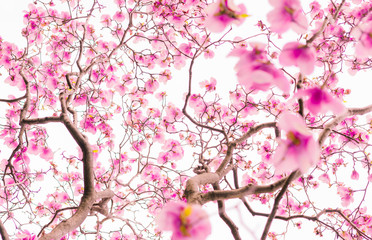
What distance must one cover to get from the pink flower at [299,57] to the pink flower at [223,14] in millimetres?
188

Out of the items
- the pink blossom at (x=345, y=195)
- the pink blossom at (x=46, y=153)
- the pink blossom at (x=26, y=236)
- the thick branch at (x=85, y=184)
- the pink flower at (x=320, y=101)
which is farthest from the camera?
the pink blossom at (x=46, y=153)

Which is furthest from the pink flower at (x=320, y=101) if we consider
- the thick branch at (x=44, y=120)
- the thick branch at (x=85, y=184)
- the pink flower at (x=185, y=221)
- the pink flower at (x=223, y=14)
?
the thick branch at (x=44, y=120)

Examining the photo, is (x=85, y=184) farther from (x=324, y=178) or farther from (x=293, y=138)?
(x=324, y=178)

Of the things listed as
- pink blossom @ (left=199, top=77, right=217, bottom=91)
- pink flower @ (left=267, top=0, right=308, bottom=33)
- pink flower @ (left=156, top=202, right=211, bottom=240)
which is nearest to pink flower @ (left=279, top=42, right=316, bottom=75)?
pink flower @ (left=267, top=0, right=308, bottom=33)

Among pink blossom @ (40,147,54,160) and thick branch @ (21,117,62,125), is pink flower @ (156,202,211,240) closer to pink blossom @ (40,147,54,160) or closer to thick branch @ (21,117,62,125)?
thick branch @ (21,117,62,125)

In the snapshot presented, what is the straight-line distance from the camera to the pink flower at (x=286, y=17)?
0.88 meters

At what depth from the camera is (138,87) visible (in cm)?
321

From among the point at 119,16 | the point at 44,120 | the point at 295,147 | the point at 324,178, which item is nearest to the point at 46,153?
the point at 44,120

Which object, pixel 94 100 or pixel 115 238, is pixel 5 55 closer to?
pixel 94 100

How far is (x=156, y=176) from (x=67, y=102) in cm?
146

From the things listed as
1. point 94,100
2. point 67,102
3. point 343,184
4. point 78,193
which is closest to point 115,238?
point 78,193

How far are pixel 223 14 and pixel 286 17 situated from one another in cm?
21

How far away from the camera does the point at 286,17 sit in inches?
35.7

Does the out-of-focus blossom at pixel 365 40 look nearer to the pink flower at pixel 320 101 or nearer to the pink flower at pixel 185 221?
the pink flower at pixel 320 101
